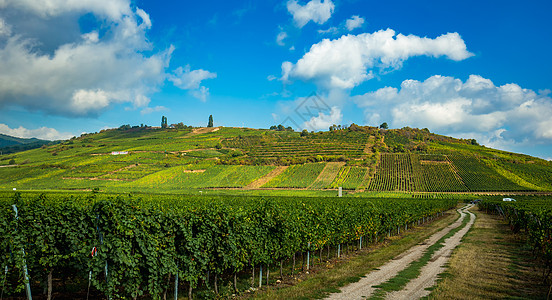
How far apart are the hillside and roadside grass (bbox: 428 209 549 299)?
294ft

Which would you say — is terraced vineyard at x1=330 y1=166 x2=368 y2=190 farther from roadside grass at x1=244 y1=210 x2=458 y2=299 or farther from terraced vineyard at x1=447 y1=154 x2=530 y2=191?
roadside grass at x1=244 y1=210 x2=458 y2=299

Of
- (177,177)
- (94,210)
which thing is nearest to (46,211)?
(94,210)

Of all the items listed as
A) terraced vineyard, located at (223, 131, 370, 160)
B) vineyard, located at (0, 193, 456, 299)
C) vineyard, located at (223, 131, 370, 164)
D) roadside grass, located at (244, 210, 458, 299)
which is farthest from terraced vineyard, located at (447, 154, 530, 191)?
vineyard, located at (0, 193, 456, 299)

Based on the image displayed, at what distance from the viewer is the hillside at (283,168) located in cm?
A: 11238

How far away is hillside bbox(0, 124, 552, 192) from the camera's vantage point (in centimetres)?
11238

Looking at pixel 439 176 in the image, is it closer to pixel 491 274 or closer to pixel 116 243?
pixel 491 274

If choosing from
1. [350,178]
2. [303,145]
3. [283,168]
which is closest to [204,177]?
[283,168]

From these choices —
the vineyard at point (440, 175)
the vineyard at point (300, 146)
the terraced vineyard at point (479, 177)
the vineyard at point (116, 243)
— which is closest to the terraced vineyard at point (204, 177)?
the vineyard at point (300, 146)

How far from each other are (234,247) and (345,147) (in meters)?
154

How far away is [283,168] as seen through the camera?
5305 inches

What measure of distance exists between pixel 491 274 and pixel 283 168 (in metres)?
120

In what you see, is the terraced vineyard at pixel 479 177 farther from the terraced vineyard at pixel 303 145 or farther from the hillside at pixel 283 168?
the terraced vineyard at pixel 303 145

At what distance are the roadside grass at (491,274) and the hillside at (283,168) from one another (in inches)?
3524

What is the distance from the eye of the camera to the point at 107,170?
12612cm
